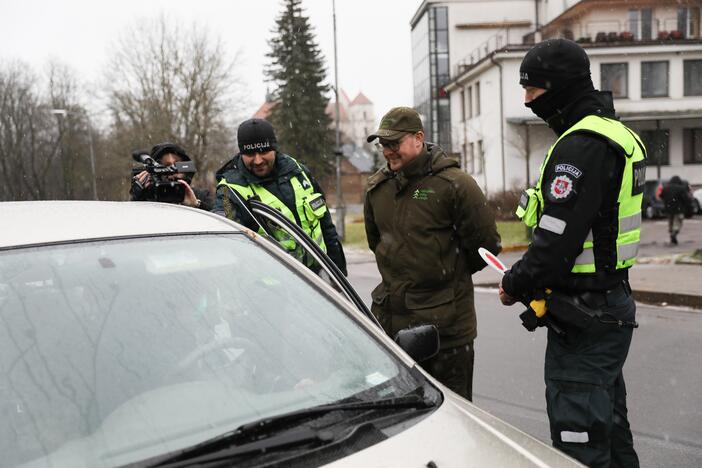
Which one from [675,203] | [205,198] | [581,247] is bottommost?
[675,203]

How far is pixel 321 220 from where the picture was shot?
4.39m

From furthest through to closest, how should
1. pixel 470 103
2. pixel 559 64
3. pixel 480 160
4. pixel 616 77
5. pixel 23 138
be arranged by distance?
pixel 23 138 < pixel 470 103 < pixel 480 160 < pixel 616 77 < pixel 559 64

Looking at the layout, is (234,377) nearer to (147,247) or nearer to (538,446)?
(147,247)

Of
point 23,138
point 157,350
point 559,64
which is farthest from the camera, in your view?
point 23,138

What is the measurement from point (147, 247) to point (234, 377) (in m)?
0.60

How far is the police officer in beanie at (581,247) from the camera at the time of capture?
8.67ft

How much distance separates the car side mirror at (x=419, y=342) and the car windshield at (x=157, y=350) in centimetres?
19

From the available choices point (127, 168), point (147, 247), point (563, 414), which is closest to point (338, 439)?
point (147, 247)

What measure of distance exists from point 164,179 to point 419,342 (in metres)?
2.66

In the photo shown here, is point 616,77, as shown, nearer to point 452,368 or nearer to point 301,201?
point 301,201

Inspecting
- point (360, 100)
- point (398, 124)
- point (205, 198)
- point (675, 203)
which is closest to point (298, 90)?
point (675, 203)

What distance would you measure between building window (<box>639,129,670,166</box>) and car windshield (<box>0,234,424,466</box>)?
34.1m

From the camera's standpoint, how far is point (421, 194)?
144 inches

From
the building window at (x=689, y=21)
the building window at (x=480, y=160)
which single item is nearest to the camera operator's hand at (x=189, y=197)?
the building window at (x=480, y=160)
